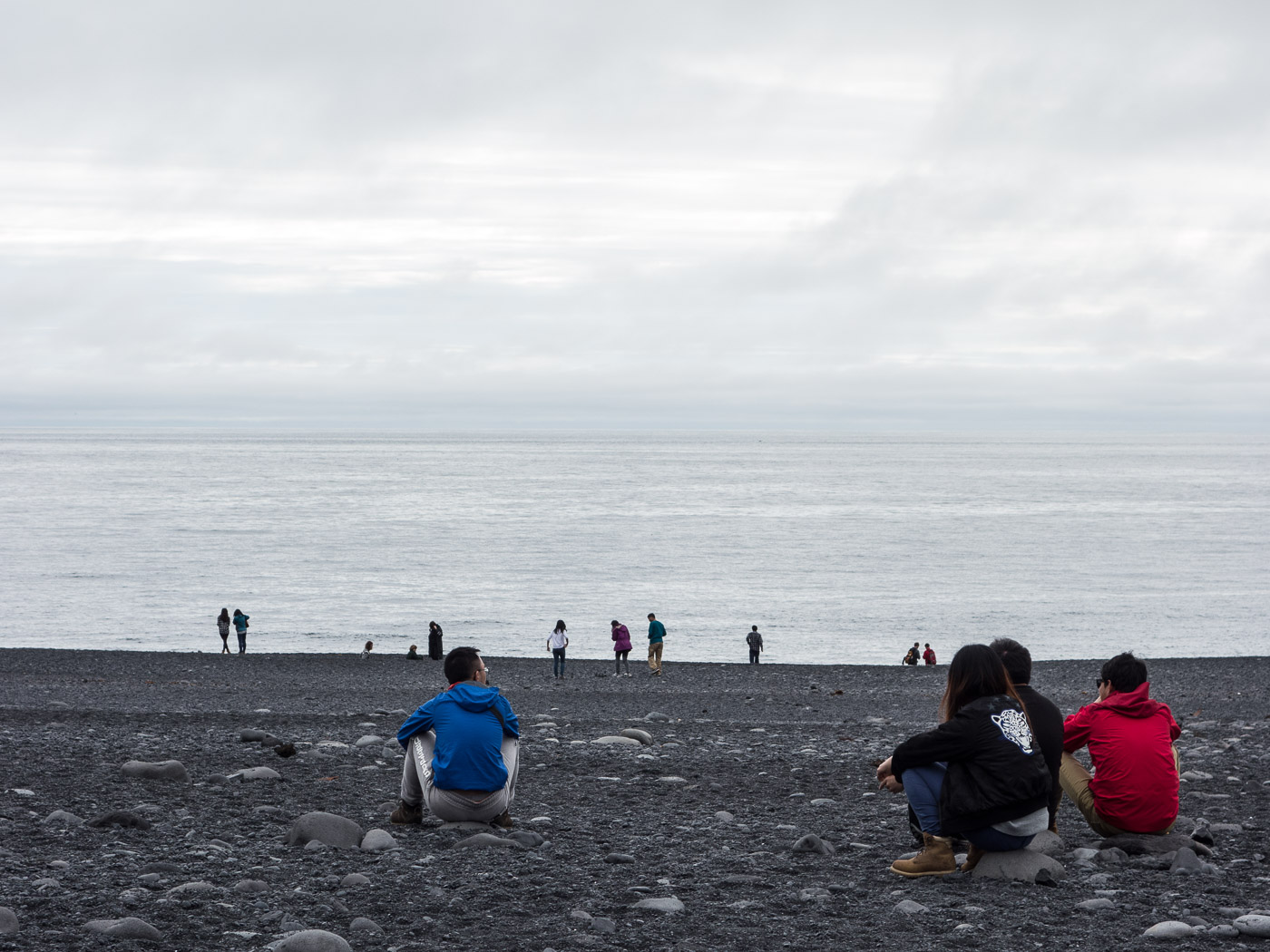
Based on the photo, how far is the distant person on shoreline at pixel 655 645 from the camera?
30.6 m

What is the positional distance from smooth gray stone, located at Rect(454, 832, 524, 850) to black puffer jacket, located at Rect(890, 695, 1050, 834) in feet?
9.08

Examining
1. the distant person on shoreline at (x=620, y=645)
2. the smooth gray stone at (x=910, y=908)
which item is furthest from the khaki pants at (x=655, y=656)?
the smooth gray stone at (x=910, y=908)

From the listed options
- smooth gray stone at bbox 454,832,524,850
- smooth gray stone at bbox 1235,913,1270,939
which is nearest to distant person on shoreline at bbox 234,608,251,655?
smooth gray stone at bbox 454,832,524,850

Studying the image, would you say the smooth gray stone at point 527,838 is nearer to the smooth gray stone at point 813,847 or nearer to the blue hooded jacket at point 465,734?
the blue hooded jacket at point 465,734

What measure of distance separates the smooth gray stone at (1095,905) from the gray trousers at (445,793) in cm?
381

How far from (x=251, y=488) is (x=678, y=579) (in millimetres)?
97014

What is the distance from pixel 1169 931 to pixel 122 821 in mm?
6588

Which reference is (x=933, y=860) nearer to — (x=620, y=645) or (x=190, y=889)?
(x=190, y=889)

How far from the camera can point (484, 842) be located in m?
7.77

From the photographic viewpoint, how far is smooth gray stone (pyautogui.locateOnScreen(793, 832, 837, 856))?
7.82 m

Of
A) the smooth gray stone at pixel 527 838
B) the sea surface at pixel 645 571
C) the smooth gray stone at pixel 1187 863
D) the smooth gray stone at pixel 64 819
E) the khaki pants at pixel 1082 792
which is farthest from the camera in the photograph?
the sea surface at pixel 645 571

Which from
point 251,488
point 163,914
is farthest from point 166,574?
point 251,488

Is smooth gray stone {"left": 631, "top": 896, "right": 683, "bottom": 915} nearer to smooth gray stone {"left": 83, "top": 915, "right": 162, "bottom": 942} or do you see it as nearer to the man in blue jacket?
the man in blue jacket

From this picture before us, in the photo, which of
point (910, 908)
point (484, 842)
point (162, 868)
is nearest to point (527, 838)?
point (484, 842)
